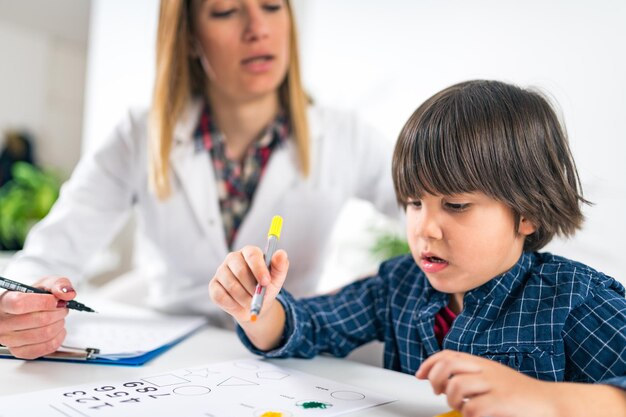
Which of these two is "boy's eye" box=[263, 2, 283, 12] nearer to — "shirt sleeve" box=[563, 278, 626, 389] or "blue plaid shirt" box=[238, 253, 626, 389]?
"blue plaid shirt" box=[238, 253, 626, 389]

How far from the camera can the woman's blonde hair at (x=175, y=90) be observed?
3.76ft

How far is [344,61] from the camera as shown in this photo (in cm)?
252

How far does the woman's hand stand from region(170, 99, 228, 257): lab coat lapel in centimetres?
42

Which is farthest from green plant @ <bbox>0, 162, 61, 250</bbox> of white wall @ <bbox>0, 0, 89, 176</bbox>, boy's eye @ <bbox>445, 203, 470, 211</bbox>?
boy's eye @ <bbox>445, 203, 470, 211</bbox>

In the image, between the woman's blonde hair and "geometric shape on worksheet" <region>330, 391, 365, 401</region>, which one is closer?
"geometric shape on worksheet" <region>330, 391, 365, 401</region>

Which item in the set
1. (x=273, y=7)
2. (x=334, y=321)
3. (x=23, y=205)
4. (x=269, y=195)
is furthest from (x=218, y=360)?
(x=23, y=205)

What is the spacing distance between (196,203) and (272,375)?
1.72 ft

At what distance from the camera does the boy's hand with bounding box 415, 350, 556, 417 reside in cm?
50

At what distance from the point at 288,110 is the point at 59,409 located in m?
0.82

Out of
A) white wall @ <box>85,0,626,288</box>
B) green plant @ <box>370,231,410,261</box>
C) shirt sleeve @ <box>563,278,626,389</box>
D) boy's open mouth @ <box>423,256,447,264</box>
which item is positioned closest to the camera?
shirt sleeve @ <box>563,278,626,389</box>

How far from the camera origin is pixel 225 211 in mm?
1192

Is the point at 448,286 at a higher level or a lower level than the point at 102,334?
higher

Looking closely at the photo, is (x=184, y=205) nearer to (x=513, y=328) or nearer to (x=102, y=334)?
(x=102, y=334)

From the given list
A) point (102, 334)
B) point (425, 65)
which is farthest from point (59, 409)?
point (425, 65)
